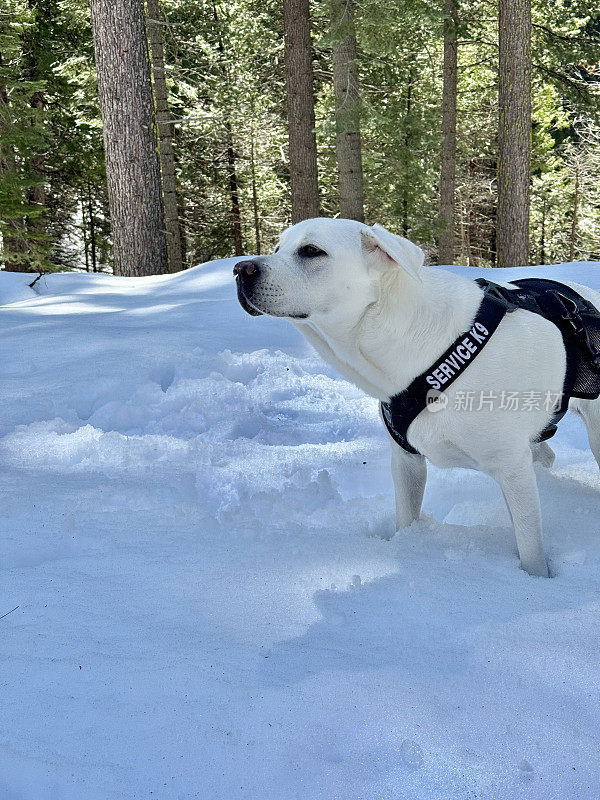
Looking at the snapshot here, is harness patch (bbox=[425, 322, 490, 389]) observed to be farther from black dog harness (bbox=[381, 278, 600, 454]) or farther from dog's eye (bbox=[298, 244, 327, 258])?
dog's eye (bbox=[298, 244, 327, 258])

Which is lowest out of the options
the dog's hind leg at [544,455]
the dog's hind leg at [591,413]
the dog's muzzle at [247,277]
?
the dog's hind leg at [544,455]

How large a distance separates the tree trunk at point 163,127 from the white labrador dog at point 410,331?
37.9 ft

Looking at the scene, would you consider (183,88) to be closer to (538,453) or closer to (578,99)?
(578,99)

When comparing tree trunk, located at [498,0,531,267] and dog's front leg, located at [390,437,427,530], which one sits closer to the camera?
dog's front leg, located at [390,437,427,530]

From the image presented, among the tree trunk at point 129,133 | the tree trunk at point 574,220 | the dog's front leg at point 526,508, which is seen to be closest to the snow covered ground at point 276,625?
the dog's front leg at point 526,508

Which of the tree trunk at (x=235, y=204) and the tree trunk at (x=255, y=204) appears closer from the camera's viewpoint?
the tree trunk at (x=255, y=204)

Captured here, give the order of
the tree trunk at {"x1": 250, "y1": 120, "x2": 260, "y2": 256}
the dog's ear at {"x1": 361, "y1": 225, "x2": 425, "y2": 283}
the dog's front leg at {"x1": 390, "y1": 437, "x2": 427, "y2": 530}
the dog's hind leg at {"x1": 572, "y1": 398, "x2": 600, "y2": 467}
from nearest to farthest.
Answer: the dog's ear at {"x1": 361, "y1": 225, "x2": 425, "y2": 283} < the dog's front leg at {"x1": 390, "y1": 437, "x2": 427, "y2": 530} < the dog's hind leg at {"x1": 572, "y1": 398, "x2": 600, "y2": 467} < the tree trunk at {"x1": 250, "y1": 120, "x2": 260, "y2": 256}

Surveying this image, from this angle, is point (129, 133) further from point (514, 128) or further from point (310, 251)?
point (310, 251)

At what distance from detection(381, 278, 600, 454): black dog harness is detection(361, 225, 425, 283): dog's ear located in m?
0.32

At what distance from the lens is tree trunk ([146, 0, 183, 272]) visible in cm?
1509

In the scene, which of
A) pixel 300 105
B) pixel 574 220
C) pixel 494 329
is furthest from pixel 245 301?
pixel 574 220

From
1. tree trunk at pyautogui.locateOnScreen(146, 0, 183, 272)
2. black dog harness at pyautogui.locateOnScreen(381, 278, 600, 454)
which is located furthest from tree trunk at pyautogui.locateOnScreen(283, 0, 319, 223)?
black dog harness at pyautogui.locateOnScreen(381, 278, 600, 454)

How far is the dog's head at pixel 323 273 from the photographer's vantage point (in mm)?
2459

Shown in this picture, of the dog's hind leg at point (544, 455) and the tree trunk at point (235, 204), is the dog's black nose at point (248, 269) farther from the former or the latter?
the tree trunk at point (235, 204)
